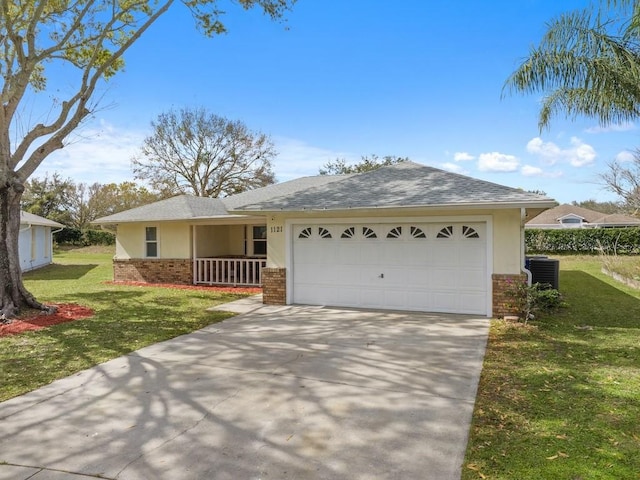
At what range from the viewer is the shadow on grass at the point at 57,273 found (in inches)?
706

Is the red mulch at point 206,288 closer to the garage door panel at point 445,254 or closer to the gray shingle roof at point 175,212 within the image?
the gray shingle roof at point 175,212

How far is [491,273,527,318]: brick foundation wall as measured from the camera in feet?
28.3

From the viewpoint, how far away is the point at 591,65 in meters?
8.38

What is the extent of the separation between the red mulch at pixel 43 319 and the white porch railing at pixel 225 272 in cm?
539

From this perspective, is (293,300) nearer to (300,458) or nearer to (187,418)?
(187,418)

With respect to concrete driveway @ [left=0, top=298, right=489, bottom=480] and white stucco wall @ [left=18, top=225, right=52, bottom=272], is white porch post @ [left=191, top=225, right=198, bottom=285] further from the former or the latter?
white stucco wall @ [left=18, top=225, right=52, bottom=272]

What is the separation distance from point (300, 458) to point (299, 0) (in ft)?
34.2

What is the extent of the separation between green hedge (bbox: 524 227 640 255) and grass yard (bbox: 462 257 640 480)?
20.2 meters

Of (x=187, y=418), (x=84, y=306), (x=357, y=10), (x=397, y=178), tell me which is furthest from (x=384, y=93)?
(x=187, y=418)

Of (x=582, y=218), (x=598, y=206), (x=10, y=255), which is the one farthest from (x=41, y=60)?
(x=598, y=206)

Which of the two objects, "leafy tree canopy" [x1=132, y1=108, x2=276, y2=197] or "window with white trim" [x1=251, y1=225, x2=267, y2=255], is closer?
"window with white trim" [x1=251, y1=225, x2=267, y2=255]

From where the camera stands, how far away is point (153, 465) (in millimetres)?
3275

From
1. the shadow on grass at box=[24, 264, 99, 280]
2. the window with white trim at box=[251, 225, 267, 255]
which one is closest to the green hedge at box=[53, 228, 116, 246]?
the shadow on grass at box=[24, 264, 99, 280]

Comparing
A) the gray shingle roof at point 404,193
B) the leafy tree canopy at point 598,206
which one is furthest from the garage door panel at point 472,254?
the leafy tree canopy at point 598,206
